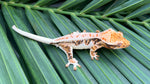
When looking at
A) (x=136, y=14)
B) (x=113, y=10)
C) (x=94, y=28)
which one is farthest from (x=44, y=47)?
(x=136, y=14)

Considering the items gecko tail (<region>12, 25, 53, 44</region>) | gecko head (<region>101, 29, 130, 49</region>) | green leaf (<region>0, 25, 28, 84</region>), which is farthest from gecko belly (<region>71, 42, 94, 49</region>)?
green leaf (<region>0, 25, 28, 84</region>)

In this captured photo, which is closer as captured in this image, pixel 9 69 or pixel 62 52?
pixel 9 69

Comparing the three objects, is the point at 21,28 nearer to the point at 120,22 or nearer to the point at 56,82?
the point at 56,82

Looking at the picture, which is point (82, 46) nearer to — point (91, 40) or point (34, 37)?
point (91, 40)

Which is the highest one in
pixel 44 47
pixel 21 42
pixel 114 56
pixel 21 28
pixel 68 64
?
pixel 21 28

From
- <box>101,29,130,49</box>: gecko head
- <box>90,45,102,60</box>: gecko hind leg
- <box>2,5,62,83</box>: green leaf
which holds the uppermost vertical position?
<box>2,5,62,83</box>: green leaf

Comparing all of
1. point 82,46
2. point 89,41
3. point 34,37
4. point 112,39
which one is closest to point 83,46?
point 82,46

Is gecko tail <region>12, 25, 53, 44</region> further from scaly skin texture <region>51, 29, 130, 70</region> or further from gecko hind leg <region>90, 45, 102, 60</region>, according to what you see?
gecko hind leg <region>90, 45, 102, 60</region>

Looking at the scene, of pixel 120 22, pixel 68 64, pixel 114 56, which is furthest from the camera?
pixel 120 22
